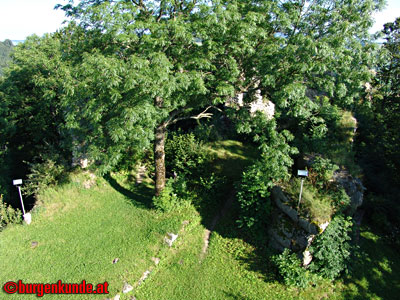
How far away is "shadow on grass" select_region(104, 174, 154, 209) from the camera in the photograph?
10312 millimetres

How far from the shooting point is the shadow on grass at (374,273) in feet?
22.0

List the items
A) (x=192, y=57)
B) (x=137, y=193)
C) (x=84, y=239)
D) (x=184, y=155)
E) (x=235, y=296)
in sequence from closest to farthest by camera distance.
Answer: (x=235, y=296) → (x=192, y=57) → (x=84, y=239) → (x=137, y=193) → (x=184, y=155)

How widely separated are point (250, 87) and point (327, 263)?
5.72 meters

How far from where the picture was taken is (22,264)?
25.1ft

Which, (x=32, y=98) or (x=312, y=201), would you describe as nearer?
(x=312, y=201)

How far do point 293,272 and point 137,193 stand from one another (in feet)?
22.3

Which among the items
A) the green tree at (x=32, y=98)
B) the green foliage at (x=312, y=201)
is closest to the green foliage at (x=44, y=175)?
the green tree at (x=32, y=98)

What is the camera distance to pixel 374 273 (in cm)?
728

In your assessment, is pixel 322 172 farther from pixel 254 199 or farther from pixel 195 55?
pixel 195 55

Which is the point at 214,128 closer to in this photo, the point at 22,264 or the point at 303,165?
the point at 303,165

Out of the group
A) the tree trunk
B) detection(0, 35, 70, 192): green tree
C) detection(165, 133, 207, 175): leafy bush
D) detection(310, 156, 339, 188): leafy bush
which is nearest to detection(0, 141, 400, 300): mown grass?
the tree trunk

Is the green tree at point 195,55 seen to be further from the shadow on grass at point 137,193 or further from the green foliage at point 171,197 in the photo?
the shadow on grass at point 137,193

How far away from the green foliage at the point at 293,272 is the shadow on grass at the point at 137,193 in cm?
516

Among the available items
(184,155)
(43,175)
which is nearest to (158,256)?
(184,155)
